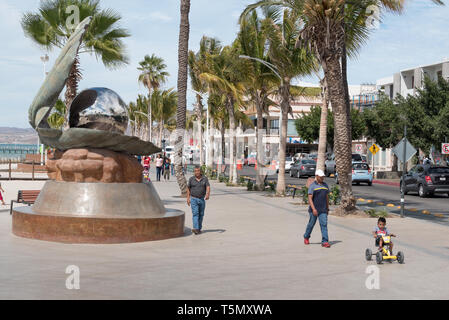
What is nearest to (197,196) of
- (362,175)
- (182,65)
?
(182,65)

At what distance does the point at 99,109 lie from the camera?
40.4 feet

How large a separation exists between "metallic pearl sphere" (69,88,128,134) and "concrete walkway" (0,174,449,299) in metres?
2.78

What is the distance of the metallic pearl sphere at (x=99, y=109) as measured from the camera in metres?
12.3

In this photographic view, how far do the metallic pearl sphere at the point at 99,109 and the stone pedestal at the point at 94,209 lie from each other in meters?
0.71

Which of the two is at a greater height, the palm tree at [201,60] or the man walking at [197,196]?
the palm tree at [201,60]

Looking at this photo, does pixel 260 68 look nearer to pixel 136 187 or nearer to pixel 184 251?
pixel 136 187

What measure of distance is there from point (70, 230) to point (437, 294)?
6714mm

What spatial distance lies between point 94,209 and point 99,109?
2.21 m

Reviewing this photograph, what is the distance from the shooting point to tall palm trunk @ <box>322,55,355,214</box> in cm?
1686

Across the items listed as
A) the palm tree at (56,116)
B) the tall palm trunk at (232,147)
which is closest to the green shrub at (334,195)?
the tall palm trunk at (232,147)

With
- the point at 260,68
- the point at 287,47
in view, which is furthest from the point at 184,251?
the point at 260,68

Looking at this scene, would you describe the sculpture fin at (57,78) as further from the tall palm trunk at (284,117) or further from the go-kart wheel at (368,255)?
the tall palm trunk at (284,117)

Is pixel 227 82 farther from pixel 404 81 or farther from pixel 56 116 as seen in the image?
pixel 404 81

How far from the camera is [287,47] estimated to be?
23312 millimetres
